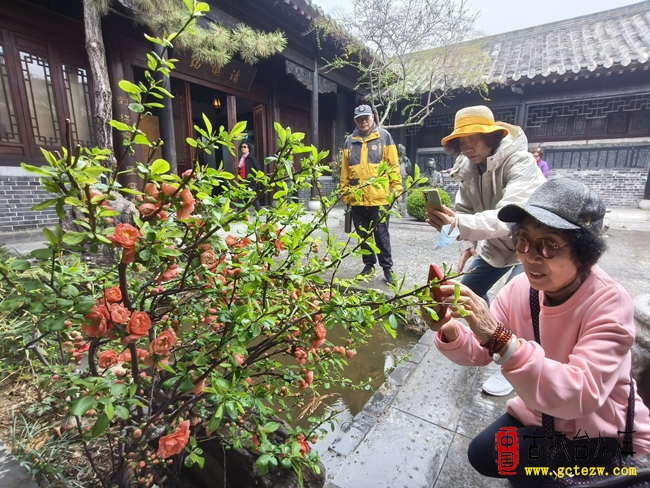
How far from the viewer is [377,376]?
107 inches

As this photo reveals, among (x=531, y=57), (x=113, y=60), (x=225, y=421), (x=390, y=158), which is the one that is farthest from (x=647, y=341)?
(x=531, y=57)

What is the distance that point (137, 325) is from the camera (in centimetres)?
87

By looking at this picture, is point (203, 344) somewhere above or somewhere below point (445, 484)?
above

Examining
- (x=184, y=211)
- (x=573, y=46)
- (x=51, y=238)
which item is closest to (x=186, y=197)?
(x=184, y=211)

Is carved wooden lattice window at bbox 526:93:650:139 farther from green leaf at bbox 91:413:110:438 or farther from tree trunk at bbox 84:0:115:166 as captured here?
green leaf at bbox 91:413:110:438

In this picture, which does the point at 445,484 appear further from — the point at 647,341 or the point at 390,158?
the point at 390,158

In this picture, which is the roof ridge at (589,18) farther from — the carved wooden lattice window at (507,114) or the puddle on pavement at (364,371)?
the puddle on pavement at (364,371)

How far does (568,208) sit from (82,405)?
1456mm

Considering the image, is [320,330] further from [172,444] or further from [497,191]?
[497,191]

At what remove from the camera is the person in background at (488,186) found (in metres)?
1.85

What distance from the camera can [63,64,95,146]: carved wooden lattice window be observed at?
5.34 m

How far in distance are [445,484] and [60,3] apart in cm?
717

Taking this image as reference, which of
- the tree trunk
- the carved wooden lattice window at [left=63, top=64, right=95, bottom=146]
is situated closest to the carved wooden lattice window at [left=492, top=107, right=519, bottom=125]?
the tree trunk

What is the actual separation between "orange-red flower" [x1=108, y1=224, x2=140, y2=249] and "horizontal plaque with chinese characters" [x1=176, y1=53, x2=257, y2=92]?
258 inches
